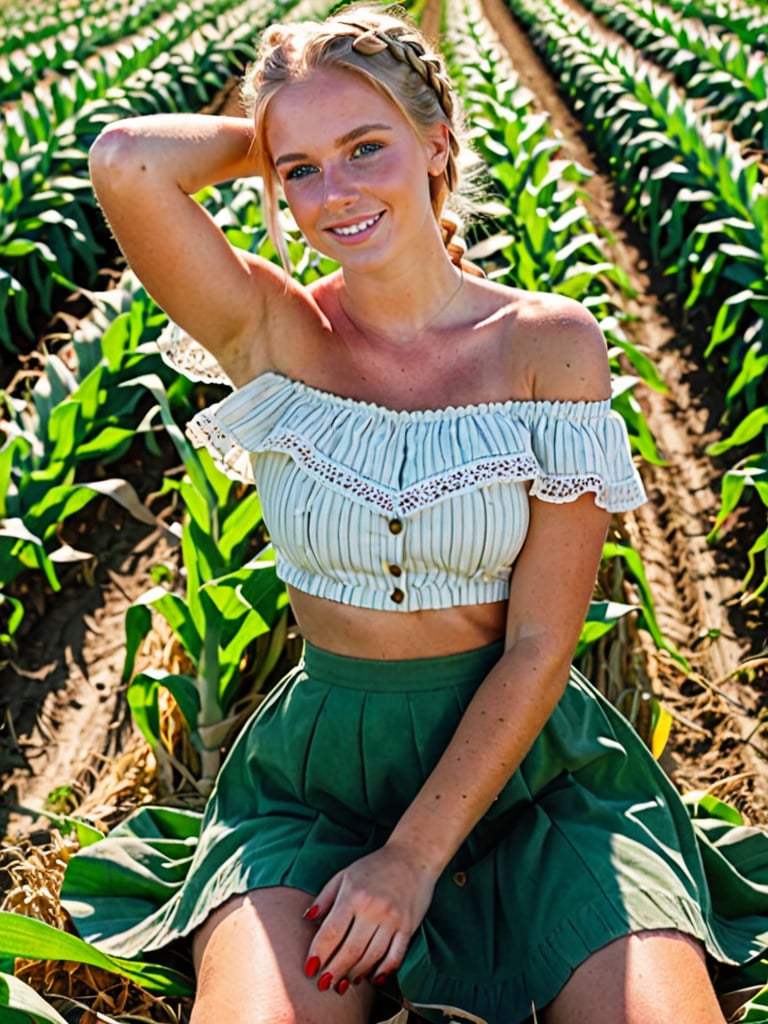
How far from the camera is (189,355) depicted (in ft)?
6.41

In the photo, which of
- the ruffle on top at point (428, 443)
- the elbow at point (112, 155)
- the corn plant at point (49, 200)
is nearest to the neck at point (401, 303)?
the ruffle on top at point (428, 443)

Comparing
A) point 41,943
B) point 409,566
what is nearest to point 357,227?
point 409,566

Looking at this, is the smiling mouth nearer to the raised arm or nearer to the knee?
the raised arm

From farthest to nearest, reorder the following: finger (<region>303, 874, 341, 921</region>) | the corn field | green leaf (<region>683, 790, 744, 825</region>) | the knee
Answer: the corn field < green leaf (<region>683, 790, 744, 825</region>) < finger (<region>303, 874, 341, 921</region>) < the knee

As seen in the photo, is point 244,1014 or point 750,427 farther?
point 750,427

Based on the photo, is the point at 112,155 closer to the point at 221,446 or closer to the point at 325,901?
the point at 221,446

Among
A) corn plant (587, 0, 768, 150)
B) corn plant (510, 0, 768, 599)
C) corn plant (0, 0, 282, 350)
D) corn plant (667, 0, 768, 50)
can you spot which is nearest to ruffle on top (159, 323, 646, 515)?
corn plant (510, 0, 768, 599)

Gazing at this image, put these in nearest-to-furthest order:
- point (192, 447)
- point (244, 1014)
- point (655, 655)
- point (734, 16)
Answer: point (244, 1014) < point (655, 655) < point (192, 447) < point (734, 16)

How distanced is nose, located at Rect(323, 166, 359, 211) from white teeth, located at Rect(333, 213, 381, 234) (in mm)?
29

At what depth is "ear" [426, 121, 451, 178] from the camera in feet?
5.82

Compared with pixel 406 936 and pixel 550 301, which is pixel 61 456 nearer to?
pixel 550 301

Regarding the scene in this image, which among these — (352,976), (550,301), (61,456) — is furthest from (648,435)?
(352,976)

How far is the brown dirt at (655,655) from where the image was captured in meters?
2.74

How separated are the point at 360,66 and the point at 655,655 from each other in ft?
5.53
